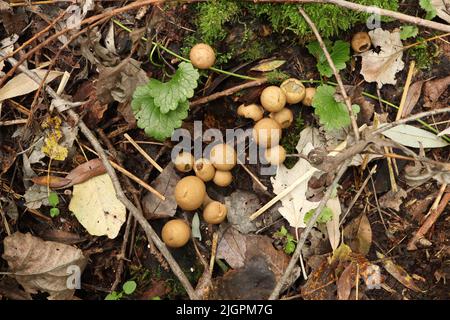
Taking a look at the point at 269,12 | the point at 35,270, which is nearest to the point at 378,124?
the point at 269,12

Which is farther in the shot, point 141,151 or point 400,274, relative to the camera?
point 141,151

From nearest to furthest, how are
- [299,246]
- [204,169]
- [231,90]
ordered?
[299,246], [204,169], [231,90]

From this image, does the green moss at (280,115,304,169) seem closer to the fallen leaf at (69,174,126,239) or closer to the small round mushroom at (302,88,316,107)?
the small round mushroom at (302,88,316,107)

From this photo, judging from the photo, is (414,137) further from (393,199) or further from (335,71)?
(335,71)

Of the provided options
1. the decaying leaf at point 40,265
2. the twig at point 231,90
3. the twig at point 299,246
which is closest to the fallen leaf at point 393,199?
the twig at point 299,246

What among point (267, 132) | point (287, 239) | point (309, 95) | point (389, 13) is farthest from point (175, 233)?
point (389, 13)

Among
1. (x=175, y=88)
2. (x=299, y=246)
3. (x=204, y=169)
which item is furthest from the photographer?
(x=204, y=169)

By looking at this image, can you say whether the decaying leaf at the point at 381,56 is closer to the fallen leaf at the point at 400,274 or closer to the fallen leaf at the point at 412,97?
the fallen leaf at the point at 412,97
